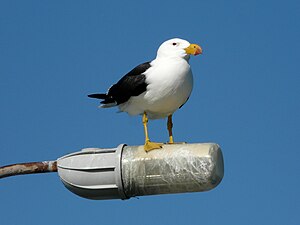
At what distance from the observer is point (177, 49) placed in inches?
321

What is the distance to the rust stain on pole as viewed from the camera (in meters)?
6.26

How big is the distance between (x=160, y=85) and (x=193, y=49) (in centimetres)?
75

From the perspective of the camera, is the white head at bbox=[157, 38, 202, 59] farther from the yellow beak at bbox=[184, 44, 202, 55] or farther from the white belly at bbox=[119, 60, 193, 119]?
the white belly at bbox=[119, 60, 193, 119]

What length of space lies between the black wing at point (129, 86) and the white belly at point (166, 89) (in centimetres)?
8

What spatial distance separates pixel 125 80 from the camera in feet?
27.0

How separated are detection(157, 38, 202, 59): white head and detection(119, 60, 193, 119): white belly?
176 mm

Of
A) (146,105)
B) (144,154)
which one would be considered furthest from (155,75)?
(144,154)

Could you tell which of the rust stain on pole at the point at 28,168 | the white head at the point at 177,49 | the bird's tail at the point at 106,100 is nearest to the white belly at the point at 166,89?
the white head at the point at 177,49

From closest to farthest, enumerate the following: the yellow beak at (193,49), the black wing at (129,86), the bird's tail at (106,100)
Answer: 1. the black wing at (129,86)
2. the yellow beak at (193,49)
3. the bird's tail at (106,100)

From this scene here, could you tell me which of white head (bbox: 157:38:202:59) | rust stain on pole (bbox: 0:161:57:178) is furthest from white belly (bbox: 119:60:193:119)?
rust stain on pole (bbox: 0:161:57:178)

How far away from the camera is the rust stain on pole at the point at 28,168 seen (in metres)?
Answer: 6.26

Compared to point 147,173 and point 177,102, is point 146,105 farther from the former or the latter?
point 147,173

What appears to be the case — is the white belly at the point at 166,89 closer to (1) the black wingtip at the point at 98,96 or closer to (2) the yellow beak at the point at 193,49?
(2) the yellow beak at the point at 193,49

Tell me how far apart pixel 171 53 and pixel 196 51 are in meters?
0.33
